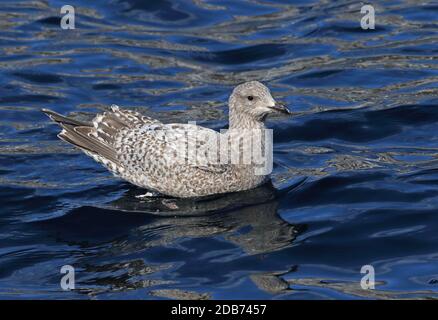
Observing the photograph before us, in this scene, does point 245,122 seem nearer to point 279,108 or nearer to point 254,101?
point 254,101

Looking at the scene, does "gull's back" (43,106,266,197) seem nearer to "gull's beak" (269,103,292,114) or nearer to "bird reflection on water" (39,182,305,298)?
"bird reflection on water" (39,182,305,298)

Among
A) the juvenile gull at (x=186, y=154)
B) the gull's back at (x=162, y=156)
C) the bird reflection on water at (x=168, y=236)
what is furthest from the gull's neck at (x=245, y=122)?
the bird reflection on water at (x=168, y=236)

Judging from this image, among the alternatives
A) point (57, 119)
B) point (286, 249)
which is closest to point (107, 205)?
point (57, 119)

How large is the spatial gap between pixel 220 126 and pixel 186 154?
2.10 metres

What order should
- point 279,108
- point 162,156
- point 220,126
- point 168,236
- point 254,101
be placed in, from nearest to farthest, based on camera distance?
point 168,236 < point 279,108 < point 254,101 < point 162,156 < point 220,126

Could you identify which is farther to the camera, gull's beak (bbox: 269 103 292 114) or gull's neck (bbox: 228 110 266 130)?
gull's neck (bbox: 228 110 266 130)

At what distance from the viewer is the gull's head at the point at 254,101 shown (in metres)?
9.90

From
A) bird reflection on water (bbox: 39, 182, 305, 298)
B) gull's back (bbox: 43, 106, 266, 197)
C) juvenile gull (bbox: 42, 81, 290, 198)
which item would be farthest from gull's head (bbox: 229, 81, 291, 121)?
bird reflection on water (bbox: 39, 182, 305, 298)

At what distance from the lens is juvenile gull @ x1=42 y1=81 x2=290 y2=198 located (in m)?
9.95

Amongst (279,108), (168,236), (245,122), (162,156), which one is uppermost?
(279,108)

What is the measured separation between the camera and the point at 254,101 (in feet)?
32.7

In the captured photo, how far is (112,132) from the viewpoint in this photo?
10.5m

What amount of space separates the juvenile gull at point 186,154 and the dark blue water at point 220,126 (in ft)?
0.64

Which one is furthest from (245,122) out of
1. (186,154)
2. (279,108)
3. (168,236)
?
(168,236)
